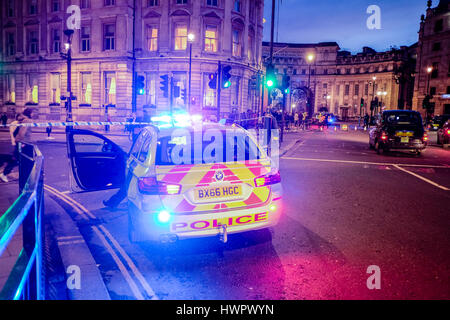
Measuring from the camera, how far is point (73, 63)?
129 ft

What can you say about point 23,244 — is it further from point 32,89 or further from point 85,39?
point 32,89

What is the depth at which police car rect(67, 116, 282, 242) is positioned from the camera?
13.0ft

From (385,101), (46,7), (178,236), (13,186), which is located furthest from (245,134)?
(385,101)

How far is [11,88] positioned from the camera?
4494cm

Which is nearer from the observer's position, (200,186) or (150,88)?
(200,186)

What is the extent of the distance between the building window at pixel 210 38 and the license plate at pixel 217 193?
34230mm

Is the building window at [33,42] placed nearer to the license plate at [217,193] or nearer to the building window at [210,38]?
the building window at [210,38]

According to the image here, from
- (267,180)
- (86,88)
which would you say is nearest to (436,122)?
(86,88)

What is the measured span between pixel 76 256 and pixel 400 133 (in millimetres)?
14954

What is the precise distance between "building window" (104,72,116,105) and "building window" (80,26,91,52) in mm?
4245

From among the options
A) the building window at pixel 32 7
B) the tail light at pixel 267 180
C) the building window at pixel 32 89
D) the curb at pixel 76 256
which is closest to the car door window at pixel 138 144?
the curb at pixel 76 256

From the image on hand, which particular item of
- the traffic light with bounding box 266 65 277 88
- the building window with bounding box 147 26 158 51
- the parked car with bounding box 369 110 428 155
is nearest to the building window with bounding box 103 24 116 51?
the building window with bounding box 147 26 158 51
